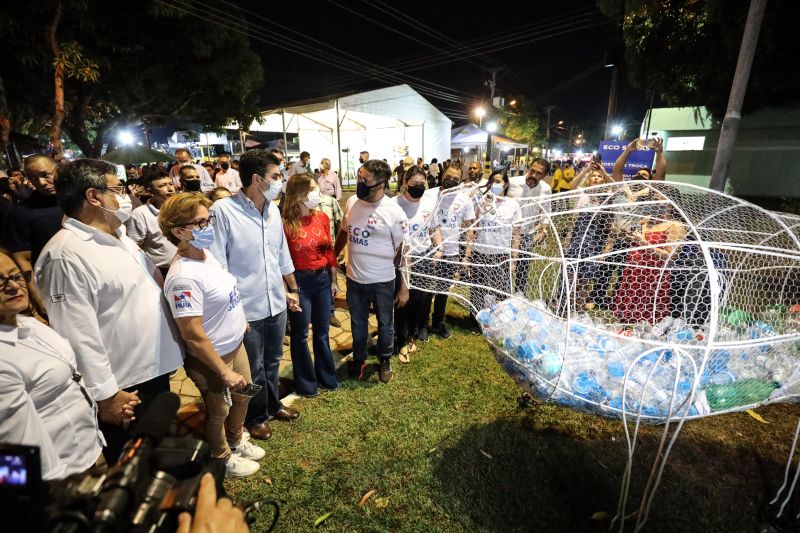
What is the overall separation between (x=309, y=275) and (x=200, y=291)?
1261 millimetres

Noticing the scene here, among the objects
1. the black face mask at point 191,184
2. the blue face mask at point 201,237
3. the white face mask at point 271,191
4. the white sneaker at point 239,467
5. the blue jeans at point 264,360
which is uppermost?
the black face mask at point 191,184

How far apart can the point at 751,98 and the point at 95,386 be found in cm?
1538

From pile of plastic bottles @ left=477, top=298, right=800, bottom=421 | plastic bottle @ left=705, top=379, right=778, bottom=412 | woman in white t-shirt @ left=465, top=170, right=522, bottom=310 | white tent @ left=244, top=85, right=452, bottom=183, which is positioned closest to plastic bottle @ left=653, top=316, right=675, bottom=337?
pile of plastic bottles @ left=477, top=298, right=800, bottom=421

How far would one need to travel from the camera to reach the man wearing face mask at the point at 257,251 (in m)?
2.66

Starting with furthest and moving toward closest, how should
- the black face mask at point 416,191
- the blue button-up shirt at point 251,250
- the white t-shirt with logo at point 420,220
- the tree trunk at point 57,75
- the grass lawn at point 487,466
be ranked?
the tree trunk at point 57,75 → the black face mask at point 416,191 → the white t-shirt with logo at point 420,220 → the blue button-up shirt at point 251,250 → the grass lawn at point 487,466

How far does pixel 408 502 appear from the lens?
2.53 metres

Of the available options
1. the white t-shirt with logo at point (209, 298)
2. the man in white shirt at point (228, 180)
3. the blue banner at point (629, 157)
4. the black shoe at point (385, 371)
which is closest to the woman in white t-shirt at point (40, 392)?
the white t-shirt with logo at point (209, 298)

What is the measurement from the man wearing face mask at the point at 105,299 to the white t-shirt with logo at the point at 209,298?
137 mm

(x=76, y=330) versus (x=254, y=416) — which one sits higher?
(x=76, y=330)

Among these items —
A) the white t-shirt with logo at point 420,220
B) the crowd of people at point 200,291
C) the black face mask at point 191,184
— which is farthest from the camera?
the black face mask at point 191,184

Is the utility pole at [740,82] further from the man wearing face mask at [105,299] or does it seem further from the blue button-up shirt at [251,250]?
the man wearing face mask at [105,299]

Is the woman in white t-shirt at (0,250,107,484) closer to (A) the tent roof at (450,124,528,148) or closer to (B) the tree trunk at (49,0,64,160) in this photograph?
(B) the tree trunk at (49,0,64,160)

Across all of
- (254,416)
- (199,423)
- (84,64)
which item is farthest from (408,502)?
(84,64)

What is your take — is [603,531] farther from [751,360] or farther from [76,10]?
[76,10]
